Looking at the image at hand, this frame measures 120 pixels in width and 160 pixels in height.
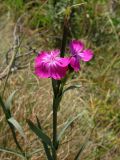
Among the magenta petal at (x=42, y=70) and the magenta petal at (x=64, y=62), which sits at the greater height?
the magenta petal at (x=64, y=62)

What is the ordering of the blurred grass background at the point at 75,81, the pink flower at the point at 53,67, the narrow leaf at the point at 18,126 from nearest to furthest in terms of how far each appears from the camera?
1. the pink flower at the point at 53,67
2. the narrow leaf at the point at 18,126
3. the blurred grass background at the point at 75,81

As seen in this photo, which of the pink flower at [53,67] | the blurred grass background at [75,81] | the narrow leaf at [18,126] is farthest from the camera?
the blurred grass background at [75,81]

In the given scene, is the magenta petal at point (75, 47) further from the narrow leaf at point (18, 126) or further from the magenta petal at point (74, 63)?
the narrow leaf at point (18, 126)

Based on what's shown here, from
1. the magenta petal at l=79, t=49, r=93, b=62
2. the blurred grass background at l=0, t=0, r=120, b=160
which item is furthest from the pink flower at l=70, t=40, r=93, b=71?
the blurred grass background at l=0, t=0, r=120, b=160

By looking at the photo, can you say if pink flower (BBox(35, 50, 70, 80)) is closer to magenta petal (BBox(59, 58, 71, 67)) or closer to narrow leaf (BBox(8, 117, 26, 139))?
magenta petal (BBox(59, 58, 71, 67))

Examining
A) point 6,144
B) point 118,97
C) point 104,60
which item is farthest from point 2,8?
point 6,144

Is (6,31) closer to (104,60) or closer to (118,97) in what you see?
(104,60)

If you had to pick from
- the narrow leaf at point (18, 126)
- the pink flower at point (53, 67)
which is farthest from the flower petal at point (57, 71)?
the narrow leaf at point (18, 126)

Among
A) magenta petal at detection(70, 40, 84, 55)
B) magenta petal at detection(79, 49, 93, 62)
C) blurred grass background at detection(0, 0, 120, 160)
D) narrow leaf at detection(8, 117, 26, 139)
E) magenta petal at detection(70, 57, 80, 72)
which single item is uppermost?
magenta petal at detection(70, 40, 84, 55)

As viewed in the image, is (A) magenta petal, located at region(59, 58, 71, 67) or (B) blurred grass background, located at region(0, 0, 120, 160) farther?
(B) blurred grass background, located at region(0, 0, 120, 160)
